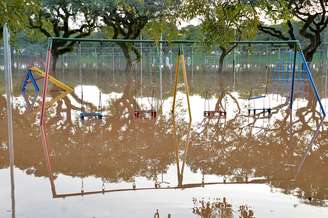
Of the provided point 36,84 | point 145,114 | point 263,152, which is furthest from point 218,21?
point 36,84

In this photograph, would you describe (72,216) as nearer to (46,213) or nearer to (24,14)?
(46,213)

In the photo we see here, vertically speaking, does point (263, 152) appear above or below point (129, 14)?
below

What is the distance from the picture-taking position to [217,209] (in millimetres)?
6027

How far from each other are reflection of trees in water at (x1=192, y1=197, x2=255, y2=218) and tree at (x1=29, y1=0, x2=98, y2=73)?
27.5 meters

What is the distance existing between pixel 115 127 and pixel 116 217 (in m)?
6.83

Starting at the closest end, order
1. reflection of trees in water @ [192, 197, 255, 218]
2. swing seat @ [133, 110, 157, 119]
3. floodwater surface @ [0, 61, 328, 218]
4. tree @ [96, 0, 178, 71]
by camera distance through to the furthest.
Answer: reflection of trees in water @ [192, 197, 255, 218] → floodwater surface @ [0, 61, 328, 218] → swing seat @ [133, 110, 157, 119] → tree @ [96, 0, 178, 71]

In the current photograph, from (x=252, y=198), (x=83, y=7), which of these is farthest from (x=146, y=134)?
(x=83, y=7)

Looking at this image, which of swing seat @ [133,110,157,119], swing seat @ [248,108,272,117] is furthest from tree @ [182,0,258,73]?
swing seat @ [248,108,272,117]

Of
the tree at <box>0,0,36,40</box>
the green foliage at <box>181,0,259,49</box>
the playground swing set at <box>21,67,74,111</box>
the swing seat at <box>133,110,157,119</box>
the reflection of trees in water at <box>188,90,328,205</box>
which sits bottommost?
the reflection of trees in water at <box>188,90,328,205</box>

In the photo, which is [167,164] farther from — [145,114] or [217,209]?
[145,114]

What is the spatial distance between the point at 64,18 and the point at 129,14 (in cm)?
489

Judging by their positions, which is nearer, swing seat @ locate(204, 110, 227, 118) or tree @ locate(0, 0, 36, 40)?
tree @ locate(0, 0, 36, 40)

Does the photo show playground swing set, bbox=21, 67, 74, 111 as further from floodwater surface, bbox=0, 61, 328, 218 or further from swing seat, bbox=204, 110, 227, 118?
swing seat, bbox=204, 110, 227, 118

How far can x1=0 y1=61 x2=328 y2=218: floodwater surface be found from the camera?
6.15 metres
